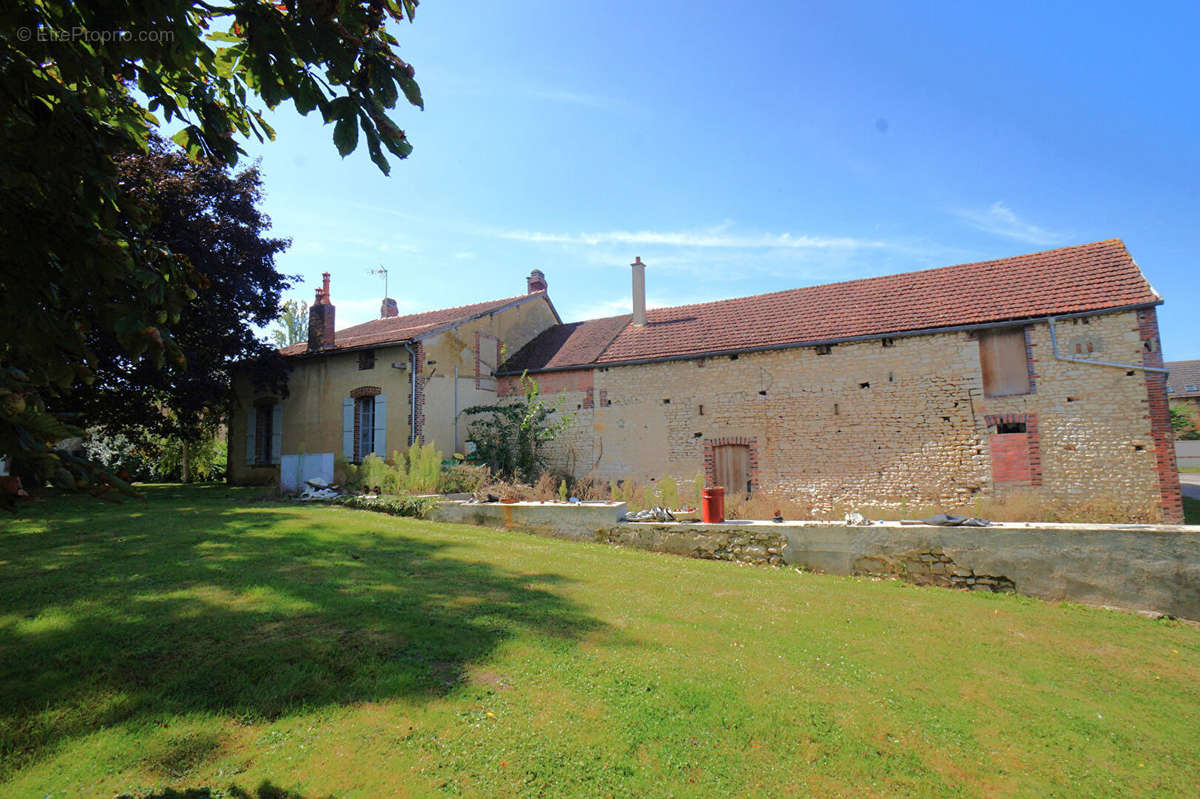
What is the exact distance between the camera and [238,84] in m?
3.50

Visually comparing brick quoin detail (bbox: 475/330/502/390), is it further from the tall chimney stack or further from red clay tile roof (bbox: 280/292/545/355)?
the tall chimney stack

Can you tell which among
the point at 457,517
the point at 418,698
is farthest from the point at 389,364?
the point at 418,698

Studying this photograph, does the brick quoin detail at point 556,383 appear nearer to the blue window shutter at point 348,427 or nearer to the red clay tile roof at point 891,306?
the red clay tile roof at point 891,306

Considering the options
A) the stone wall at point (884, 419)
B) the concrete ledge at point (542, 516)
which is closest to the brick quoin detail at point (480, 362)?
the stone wall at point (884, 419)

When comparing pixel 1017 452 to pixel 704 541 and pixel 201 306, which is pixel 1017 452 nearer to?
pixel 704 541

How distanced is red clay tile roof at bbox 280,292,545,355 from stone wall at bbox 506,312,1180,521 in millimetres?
3690

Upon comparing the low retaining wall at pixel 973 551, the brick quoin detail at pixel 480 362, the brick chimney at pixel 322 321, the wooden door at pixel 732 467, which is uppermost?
the brick chimney at pixel 322 321

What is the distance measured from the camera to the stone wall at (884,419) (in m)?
11.1

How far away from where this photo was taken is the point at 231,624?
4.41 m

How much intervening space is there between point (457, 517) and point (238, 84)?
26.5 ft

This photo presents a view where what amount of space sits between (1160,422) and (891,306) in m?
5.20

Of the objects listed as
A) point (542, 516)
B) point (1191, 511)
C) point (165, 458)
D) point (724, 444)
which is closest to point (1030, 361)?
point (724, 444)

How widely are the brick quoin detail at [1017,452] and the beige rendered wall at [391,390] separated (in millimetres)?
11803

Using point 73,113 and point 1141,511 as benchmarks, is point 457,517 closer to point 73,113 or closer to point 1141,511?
point 73,113
